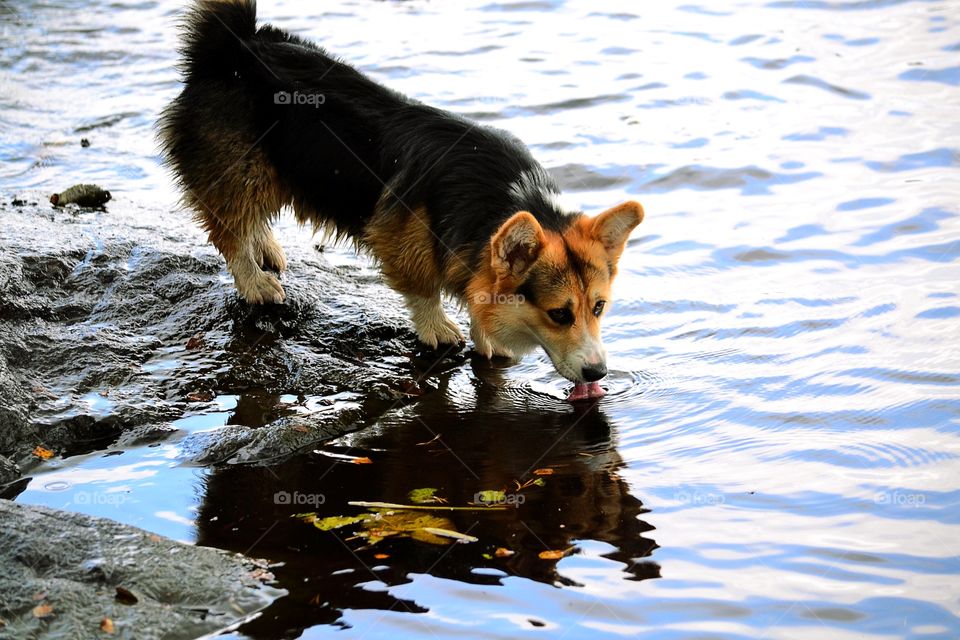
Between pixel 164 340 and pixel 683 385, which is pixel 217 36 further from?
pixel 683 385

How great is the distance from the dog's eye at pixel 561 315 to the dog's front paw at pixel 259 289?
204 centimetres

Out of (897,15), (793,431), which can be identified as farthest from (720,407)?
(897,15)

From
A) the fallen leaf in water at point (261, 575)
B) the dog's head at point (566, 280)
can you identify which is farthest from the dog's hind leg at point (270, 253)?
the fallen leaf in water at point (261, 575)

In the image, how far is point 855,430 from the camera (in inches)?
207

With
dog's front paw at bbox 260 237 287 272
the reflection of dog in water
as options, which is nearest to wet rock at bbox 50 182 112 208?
dog's front paw at bbox 260 237 287 272

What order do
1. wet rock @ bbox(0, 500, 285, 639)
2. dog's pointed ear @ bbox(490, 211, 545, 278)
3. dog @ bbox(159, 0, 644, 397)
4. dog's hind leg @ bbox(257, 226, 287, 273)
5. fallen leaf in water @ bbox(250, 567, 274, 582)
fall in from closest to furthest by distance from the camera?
wet rock @ bbox(0, 500, 285, 639)
fallen leaf in water @ bbox(250, 567, 274, 582)
dog's pointed ear @ bbox(490, 211, 545, 278)
dog @ bbox(159, 0, 644, 397)
dog's hind leg @ bbox(257, 226, 287, 273)

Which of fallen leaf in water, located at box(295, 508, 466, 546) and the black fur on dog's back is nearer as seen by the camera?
fallen leaf in water, located at box(295, 508, 466, 546)

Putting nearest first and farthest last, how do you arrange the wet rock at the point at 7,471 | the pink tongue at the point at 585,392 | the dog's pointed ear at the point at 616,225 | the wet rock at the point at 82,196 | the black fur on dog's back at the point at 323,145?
the wet rock at the point at 7,471 < the dog's pointed ear at the point at 616,225 < the pink tongue at the point at 585,392 < the black fur on dog's back at the point at 323,145 < the wet rock at the point at 82,196

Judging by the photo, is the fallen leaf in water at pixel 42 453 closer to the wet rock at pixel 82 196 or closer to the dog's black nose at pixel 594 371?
the dog's black nose at pixel 594 371

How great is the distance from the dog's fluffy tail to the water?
2.14 m

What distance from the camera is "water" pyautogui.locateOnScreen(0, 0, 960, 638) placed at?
402 cm

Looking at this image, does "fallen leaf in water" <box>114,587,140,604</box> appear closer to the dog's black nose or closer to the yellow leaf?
the yellow leaf

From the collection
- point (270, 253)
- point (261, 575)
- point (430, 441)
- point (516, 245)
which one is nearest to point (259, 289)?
point (270, 253)

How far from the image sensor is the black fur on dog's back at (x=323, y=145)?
579 centimetres
